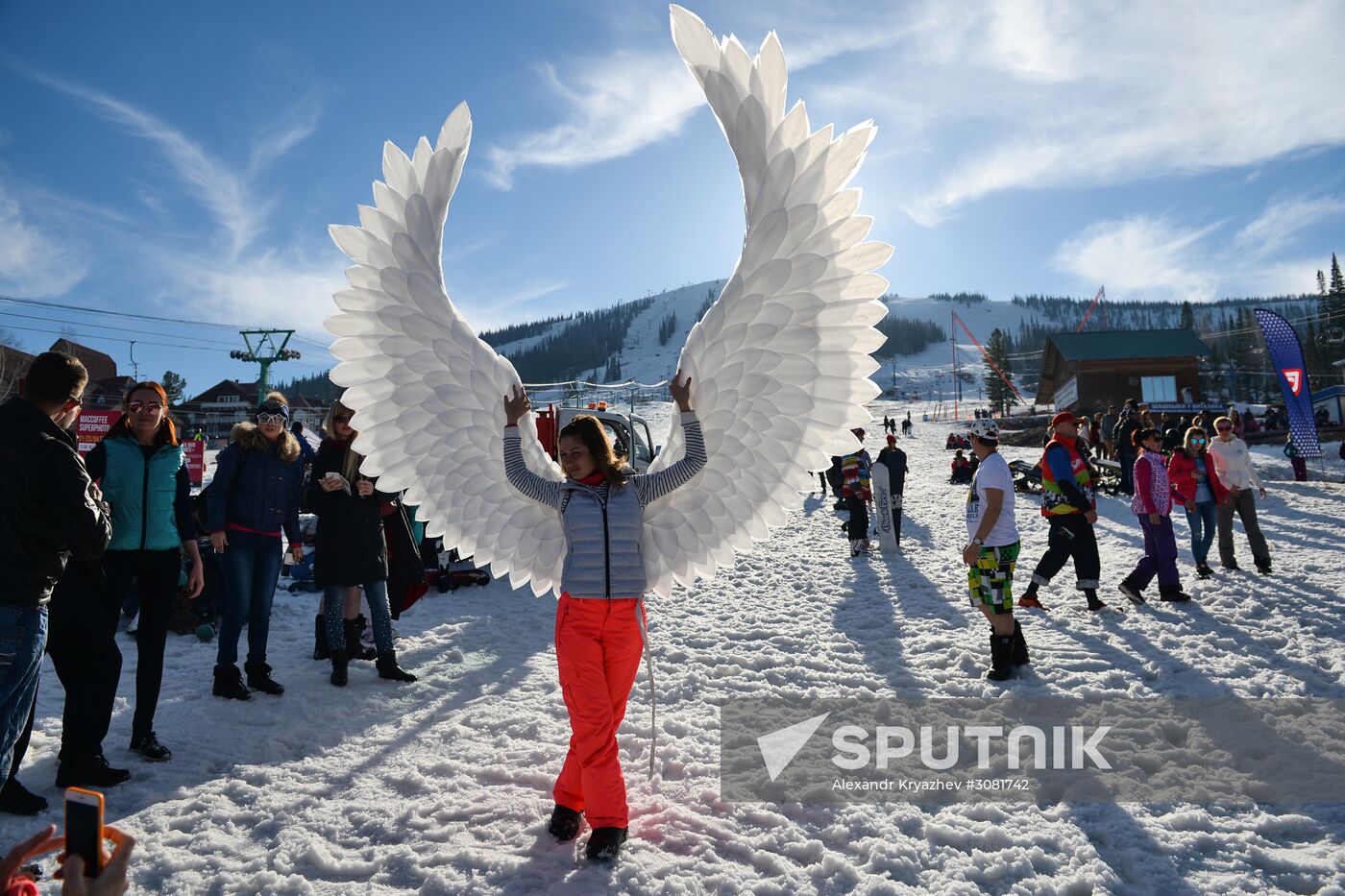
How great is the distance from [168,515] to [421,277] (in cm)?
218

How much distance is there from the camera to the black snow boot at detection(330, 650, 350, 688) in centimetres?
477

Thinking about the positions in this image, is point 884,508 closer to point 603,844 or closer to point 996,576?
point 996,576

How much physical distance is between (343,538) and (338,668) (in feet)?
3.17

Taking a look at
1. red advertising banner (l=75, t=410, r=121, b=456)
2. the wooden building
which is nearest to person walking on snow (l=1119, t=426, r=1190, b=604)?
red advertising banner (l=75, t=410, r=121, b=456)

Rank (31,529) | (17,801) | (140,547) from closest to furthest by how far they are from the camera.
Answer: (31,529) < (17,801) < (140,547)

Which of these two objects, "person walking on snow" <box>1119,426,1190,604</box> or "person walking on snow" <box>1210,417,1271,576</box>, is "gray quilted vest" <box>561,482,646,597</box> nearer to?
"person walking on snow" <box>1119,426,1190,604</box>

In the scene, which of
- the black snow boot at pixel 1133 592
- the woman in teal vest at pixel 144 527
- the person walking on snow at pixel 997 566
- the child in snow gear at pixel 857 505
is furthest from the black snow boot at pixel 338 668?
the child in snow gear at pixel 857 505

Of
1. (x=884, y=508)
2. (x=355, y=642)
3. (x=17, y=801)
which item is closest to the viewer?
(x=17, y=801)

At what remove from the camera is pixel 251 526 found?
14.5 feet

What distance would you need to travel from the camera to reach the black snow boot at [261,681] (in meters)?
4.53

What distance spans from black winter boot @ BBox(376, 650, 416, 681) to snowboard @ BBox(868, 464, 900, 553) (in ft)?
23.9

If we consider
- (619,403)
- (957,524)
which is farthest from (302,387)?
(957,524)

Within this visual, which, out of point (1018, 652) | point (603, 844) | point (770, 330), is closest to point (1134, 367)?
point (1018, 652)

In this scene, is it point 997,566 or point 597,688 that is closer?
A: point 597,688
